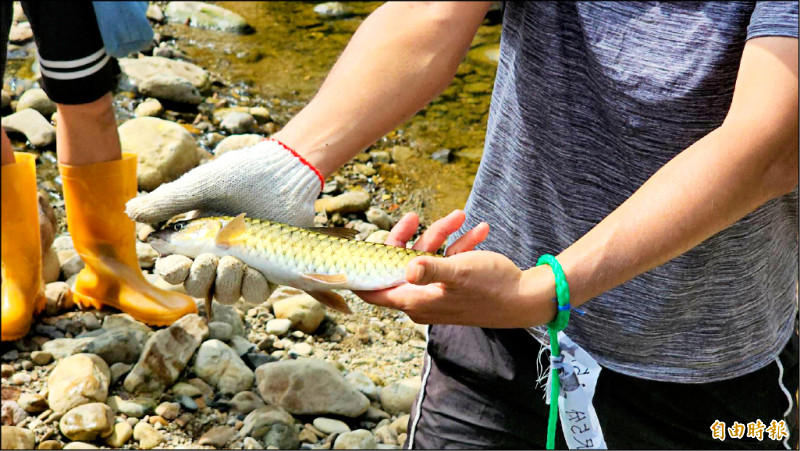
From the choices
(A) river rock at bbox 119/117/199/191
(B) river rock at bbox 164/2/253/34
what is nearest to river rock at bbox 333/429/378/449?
(A) river rock at bbox 119/117/199/191

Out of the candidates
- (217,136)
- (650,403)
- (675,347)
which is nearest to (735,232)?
(675,347)

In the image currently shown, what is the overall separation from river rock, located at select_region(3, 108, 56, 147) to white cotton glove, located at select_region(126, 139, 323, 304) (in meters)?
3.56

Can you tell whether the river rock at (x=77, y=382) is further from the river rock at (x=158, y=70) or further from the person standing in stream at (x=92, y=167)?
the river rock at (x=158, y=70)

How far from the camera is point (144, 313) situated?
150 inches

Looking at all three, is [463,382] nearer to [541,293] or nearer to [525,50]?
[541,293]

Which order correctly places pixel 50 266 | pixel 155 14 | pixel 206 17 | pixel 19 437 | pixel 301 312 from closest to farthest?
1. pixel 19 437
2. pixel 301 312
3. pixel 50 266
4. pixel 155 14
5. pixel 206 17

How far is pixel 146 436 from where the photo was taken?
10.3 feet

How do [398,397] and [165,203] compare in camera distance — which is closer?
[165,203]

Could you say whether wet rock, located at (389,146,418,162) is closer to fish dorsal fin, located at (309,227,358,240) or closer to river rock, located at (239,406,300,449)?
river rock, located at (239,406,300,449)

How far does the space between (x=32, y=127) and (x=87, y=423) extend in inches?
110

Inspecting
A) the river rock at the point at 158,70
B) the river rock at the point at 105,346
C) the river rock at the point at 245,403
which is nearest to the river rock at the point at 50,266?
the river rock at the point at 105,346

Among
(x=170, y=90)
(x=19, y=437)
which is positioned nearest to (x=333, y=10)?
(x=170, y=90)

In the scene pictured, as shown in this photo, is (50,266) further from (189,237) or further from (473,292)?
(473,292)

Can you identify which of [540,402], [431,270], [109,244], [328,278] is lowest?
[109,244]
